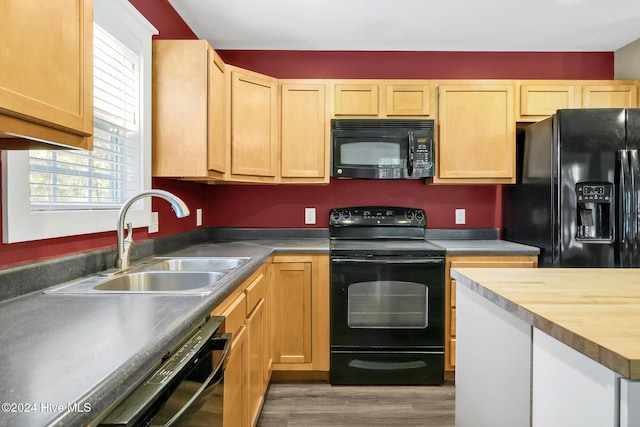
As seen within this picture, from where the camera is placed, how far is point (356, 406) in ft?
7.62

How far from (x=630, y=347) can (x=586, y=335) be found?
7 centimetres

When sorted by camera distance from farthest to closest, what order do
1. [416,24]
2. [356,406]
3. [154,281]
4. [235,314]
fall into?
[416,24], [356,406], [154,281], [235,314]

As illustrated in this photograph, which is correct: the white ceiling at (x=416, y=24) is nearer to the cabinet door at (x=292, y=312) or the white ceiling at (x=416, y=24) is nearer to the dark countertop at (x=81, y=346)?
the cabinet door at (x=292, y=312)

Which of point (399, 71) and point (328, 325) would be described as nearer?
point (328, 325)

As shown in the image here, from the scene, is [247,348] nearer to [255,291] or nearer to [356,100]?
[255,291]

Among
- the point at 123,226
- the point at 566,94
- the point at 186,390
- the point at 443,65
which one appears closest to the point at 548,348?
the point at 186,390

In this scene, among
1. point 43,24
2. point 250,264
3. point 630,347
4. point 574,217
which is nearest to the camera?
point 630,347

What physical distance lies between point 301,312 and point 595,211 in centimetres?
197

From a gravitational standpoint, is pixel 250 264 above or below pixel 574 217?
below

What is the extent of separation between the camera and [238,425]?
1594mm

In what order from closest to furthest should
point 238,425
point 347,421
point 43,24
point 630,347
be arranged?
point 630,347 → point 43,24 → point 238,425 → point 347,421

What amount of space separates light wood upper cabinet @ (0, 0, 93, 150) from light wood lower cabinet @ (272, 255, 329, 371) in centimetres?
167

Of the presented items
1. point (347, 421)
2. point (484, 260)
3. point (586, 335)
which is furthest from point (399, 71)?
point (586, 335)

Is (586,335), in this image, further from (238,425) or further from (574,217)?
(574,217)
